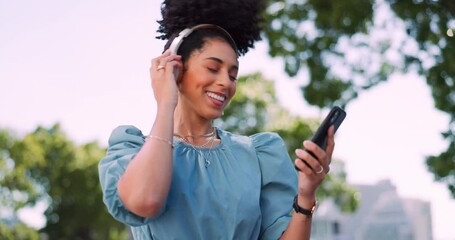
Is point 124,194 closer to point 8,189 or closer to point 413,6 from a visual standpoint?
point 413,6

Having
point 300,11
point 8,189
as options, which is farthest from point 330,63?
point 8,189

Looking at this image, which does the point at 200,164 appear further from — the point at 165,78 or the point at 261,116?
the point at 261,116

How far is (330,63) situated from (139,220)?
40.7 feet

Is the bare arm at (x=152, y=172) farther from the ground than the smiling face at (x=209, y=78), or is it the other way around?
the smiling face at (x=209, y=78)

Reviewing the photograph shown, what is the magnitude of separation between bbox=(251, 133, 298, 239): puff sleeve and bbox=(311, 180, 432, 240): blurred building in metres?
47.1

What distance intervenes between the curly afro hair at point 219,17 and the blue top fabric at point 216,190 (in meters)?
0.41

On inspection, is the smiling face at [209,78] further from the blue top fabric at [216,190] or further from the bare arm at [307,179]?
the bare arm at [307,179]

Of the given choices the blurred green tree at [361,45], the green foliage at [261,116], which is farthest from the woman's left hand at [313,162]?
the green foliage at [261,116]

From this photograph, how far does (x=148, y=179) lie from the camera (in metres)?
2.83

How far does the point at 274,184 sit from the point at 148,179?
0.63m

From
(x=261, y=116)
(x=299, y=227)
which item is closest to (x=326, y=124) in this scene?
(x=299, y=227)

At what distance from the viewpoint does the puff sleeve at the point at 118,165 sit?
295cm

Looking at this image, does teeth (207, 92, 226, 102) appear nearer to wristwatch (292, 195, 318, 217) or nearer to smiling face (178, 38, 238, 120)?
smiling face (178, 38, 238, 120)

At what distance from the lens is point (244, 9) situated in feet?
11.0
